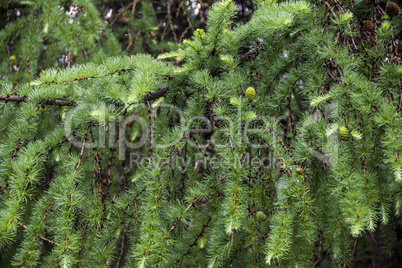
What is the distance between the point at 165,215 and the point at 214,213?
0.52ft

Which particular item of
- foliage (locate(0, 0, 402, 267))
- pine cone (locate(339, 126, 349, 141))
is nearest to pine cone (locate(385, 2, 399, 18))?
foliage (locate(0, 0, 402, 267))

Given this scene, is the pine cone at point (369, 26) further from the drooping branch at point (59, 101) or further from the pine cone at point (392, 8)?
the drooping branch at point (59, 101)

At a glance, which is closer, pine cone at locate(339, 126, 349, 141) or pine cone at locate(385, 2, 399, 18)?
pine cone at locate(339, 126, 349, 141)

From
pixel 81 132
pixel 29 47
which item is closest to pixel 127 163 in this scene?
pixel 29 47

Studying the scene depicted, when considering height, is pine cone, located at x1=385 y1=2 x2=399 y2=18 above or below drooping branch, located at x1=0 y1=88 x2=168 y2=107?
above

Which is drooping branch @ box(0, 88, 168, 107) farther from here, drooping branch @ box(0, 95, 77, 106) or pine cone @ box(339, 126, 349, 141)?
pine cone @ box(339, 126, 349, 141)

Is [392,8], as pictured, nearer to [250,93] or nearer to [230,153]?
[250,93]

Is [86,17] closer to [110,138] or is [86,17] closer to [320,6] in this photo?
[110,138]

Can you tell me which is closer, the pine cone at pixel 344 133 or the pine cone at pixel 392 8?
the pine cone at pixel 344 133

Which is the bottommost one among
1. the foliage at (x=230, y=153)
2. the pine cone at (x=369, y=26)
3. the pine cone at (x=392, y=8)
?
the foliage at (x=230, y=153)

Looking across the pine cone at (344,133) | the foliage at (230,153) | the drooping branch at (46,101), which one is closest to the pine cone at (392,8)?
the foliage at (230,153)

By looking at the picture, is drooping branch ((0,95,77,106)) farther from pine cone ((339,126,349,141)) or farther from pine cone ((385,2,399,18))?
pine cone ((385,2,399,18))

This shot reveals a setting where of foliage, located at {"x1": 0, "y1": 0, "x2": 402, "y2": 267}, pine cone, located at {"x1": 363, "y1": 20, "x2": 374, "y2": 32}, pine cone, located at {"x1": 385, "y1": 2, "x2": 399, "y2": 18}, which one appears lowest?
foliage, located at {"x1": 0, "y1": 0, "x2": 402, "y2": 267}

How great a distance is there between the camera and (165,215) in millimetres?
1039
